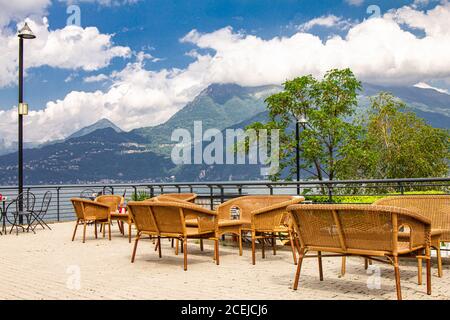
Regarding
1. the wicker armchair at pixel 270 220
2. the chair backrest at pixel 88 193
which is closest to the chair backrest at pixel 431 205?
the wicker armchair at pixel 270 220

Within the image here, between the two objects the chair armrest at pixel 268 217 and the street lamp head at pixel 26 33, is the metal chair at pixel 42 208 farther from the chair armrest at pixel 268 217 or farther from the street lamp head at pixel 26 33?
the chair armrest at pixel 268 217

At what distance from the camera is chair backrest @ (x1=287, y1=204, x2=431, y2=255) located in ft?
15.0

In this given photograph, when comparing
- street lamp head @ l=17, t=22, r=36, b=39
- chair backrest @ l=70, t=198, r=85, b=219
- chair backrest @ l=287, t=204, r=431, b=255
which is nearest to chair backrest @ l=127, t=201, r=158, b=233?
chair backrest @ l=287, t=204, r=431, b=255

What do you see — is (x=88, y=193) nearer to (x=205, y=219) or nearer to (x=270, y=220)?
(x=205, y=219)

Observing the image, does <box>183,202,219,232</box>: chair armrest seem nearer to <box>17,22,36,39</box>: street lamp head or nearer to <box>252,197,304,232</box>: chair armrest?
<box>252,197,304,232</box>: chair armrest

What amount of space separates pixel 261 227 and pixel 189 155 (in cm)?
13326

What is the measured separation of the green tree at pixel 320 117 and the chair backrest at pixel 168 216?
81.9 feet

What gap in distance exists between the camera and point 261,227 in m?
6.82

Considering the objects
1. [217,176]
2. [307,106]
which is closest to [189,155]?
[217,176]

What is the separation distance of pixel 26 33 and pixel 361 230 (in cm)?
992

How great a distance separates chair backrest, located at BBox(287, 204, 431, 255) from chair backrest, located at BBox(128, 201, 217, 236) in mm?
1704

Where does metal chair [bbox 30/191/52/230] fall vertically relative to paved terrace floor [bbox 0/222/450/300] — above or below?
above

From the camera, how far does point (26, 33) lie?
12.3 meters
